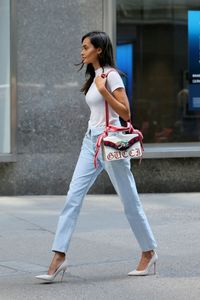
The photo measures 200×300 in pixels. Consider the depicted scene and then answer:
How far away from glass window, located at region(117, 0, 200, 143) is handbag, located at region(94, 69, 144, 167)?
5000 mm

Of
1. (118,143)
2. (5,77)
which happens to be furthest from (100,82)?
(5,77)

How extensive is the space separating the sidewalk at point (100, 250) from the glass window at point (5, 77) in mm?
861

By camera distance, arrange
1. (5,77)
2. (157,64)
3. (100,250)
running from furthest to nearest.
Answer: (157,64), (5,77), (100,250)

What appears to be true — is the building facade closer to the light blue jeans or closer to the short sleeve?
the light blue jeans

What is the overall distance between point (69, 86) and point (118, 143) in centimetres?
484

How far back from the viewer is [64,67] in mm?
10531

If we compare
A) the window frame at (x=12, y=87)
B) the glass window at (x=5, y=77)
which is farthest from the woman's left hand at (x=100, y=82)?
the glass window at (x=5, y=77)

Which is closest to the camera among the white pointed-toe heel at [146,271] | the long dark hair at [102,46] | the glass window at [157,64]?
the long dark hair at [102,46]

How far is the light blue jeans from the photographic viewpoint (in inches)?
230

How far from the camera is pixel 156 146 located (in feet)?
36.1

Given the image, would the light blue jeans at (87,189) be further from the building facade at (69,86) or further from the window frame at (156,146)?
the window frame at (156,146)

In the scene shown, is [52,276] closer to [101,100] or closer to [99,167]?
[99,167]

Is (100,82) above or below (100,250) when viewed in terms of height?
above

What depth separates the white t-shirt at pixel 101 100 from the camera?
588 centimetres
